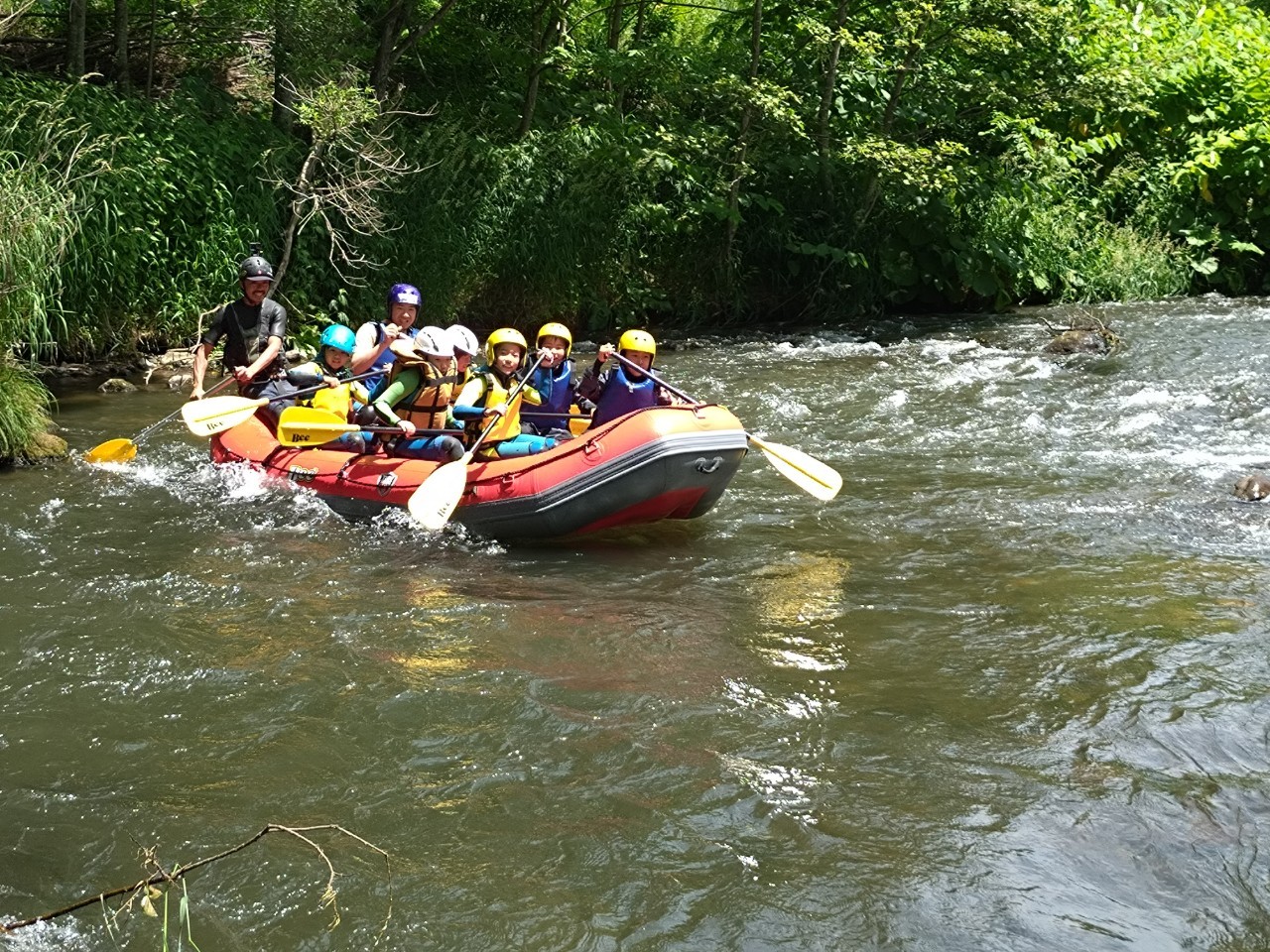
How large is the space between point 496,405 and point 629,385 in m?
0.72

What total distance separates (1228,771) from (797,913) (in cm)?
162

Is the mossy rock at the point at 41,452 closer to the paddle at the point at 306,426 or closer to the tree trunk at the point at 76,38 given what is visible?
the paddle at the point at 306,426

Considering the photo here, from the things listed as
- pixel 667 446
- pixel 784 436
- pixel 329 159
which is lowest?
pixel 784 436

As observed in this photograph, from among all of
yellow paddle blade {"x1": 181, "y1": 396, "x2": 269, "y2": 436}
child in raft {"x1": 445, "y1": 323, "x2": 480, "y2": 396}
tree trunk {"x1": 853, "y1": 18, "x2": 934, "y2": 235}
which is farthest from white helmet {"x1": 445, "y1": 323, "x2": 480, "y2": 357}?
tree trunk {"x1": 853, "y1": 18, "x2": 934, "y2": 235}

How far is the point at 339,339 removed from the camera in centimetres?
796

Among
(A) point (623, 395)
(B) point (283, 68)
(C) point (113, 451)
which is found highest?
(B) point (283, 68)

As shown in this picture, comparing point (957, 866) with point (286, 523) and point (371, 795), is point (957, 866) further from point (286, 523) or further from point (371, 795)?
point (286, 523)

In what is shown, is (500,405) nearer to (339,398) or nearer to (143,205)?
(339,398)

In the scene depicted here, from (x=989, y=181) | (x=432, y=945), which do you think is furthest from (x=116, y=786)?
(x=989, y=181)

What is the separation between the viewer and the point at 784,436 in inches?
373

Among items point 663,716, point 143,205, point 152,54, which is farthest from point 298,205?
point 663,716

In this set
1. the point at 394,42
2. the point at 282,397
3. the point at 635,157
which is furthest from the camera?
the point at 635,157

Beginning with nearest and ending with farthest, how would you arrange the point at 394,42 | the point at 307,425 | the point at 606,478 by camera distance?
the point at 606,478 < the point at 307,425 < the point at 394,42

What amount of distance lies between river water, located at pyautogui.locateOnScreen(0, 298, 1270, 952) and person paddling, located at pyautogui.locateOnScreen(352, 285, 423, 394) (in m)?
0.94
